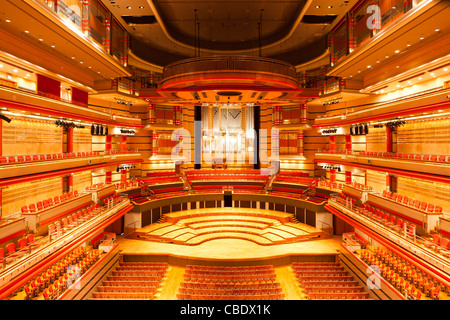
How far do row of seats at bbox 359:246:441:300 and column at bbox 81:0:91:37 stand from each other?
49.6 ft

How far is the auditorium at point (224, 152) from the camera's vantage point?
929 centimetres

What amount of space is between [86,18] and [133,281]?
11452 millimetres

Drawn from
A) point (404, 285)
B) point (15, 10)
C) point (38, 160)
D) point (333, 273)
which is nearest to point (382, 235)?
point (404, 285)

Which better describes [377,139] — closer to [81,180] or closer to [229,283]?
[229,283]

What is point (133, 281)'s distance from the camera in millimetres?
10414

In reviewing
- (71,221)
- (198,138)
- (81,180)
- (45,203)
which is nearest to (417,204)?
(71,221)

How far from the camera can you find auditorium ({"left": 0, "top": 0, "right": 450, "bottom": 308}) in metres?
9.29

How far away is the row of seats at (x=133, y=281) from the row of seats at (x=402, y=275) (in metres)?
8.06

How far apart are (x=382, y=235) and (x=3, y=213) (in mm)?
14350

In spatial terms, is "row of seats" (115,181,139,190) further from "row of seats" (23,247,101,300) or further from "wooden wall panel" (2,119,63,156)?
"row of seats" (23,247,101,300)

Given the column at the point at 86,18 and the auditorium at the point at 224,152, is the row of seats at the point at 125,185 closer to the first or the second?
the auditorium at the point at 224,152

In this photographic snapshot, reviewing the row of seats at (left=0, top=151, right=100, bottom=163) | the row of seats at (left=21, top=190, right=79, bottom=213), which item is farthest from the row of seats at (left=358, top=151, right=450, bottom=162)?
the row of seats at (left=0, top=151, right=100, bottom=163)

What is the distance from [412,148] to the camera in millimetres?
13383

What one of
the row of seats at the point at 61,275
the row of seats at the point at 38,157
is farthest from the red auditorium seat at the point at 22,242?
the row of seats at the point at 38,157
